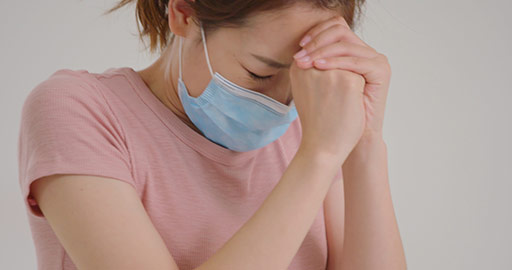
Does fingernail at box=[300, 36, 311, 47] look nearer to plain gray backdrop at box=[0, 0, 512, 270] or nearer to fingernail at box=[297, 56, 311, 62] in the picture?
fingernail at box=[297, 56, 311, 62]

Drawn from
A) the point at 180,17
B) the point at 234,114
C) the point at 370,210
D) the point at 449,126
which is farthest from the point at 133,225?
the point at 449,126

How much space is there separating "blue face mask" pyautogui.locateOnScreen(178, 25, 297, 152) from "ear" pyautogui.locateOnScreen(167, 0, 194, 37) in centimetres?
3

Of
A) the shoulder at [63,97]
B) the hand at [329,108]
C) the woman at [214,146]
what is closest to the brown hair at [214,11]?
the woman at [214,146]

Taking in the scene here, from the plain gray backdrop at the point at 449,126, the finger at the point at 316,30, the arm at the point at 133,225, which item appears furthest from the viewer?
the plain gray backdrop at the point at 449,126

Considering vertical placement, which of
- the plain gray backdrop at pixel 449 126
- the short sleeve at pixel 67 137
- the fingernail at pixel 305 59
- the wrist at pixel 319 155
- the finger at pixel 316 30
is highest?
the finger at pixel 316 30

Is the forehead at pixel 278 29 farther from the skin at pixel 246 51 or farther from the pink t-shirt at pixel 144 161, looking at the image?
the pink t-shirt at pixel 144 161

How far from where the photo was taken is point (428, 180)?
7.27 ft

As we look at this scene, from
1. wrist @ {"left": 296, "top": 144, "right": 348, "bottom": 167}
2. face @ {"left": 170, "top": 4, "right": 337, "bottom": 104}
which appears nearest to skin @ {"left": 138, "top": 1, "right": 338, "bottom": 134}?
face @ {"left": 170, "top": 4, "right": 337, "bottom": 104}

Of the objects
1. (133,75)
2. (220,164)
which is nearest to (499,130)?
(220,164)

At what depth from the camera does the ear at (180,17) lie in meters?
1.10

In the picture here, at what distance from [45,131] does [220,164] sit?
14.6 inches

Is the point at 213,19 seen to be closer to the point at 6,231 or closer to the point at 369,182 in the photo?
the point at 369,182

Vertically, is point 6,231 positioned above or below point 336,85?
below

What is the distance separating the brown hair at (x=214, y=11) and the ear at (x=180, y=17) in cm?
2
